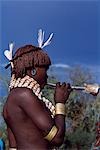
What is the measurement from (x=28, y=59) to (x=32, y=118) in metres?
0.23

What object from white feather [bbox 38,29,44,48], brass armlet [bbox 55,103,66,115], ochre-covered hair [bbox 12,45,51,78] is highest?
white feather [bbox 38,29,44,48]

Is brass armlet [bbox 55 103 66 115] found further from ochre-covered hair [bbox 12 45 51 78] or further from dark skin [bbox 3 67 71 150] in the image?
ochre-covered hair [bbox 12 45 51 78]

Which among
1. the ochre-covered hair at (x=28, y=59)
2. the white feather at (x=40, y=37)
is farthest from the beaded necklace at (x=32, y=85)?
the white feather at (x=40, y=37)

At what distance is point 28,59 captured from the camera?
5.80 feet

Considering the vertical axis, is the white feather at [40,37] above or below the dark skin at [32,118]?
above

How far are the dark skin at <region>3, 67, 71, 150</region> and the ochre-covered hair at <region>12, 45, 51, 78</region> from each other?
0.08 ft

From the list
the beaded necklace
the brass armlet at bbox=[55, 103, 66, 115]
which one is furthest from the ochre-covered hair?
the brass armlet at bbox=[55, 103, 66, 115]

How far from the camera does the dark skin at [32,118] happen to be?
1.69 meters

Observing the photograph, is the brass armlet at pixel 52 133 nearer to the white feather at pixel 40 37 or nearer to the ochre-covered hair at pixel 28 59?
the ochre-covered hair at pixel 28 59

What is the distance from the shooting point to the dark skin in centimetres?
169

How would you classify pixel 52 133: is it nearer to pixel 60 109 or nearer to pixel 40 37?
pixel 60 109

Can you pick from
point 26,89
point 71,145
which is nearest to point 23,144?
point 26,89

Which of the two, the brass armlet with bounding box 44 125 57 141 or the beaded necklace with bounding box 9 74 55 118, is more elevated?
the beaded necklace with bounding box 9 74 55 118

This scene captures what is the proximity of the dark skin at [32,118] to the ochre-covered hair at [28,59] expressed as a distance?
0.02m
